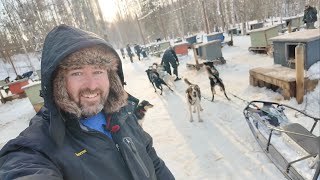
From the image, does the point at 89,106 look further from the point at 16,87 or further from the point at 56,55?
the point at 16,87

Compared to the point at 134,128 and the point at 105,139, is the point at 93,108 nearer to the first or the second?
the point at 105,139

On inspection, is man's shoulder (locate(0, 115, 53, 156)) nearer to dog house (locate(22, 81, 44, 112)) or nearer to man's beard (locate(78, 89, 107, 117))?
man's beard (locate(78, 89, 107, 117))

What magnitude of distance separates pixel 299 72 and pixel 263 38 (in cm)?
602

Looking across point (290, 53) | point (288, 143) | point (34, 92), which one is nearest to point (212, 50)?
point (290, 53)

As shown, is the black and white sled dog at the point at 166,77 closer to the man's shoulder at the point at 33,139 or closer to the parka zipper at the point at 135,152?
the parka zipper at the point at 135,152

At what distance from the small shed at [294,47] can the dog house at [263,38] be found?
370 cm

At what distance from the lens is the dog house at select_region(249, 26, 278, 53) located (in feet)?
34.2

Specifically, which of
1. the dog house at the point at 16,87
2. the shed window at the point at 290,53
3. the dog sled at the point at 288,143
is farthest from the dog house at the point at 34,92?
the shed window at the point at 290,53

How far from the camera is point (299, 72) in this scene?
513 cm

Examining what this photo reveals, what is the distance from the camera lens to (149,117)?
679 centimetres

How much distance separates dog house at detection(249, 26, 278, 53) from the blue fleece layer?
10.1 metres

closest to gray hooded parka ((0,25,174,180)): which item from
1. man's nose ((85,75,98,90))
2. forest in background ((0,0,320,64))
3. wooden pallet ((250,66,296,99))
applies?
Result: man's nose ((85,75,98,90))

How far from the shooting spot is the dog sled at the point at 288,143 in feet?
9.70

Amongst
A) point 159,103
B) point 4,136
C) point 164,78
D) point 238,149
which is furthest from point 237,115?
point 4,136
